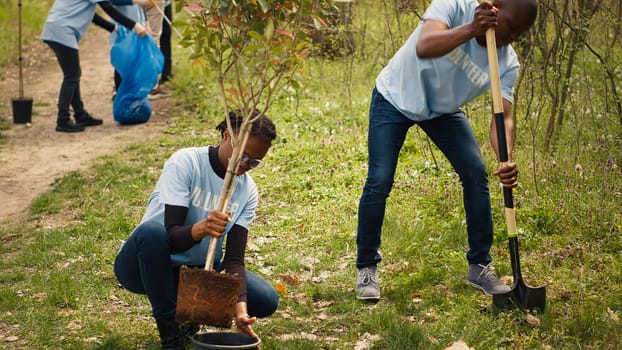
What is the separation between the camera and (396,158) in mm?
4738

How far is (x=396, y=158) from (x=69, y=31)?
5476 millimetres

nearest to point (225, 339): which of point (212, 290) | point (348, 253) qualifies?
point (212, 290)

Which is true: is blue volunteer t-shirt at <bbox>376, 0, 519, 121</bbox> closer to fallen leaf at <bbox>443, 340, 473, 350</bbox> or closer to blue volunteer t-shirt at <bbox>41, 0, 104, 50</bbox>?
fallen leaf at <bbox>443, 340, 473, 350</bbox>

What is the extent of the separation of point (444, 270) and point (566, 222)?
40.3 inches

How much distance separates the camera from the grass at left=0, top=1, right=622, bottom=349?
174 inches

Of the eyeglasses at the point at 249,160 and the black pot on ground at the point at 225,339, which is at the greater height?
the eyeglasses at the point at 249,160

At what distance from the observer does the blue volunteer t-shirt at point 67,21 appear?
906cm

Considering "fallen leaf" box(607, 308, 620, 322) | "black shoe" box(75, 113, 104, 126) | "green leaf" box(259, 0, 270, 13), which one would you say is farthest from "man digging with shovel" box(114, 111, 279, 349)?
"black shoe" box(75, 113, 104, 126)

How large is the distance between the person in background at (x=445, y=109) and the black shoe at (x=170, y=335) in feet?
3.89

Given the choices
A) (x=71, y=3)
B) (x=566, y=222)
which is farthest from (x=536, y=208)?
(x=71, y=3)

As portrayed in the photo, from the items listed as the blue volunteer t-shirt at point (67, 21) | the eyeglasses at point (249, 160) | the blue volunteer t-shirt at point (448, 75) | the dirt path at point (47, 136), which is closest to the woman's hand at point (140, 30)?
the blue volunteer t-shirt at point (67, 21)

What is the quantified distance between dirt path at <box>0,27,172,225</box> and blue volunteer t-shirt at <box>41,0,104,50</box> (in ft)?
3.42

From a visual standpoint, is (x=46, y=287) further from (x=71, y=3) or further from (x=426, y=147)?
(x=71, y=3)

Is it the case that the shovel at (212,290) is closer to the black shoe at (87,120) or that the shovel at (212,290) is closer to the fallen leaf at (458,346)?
the fallen leaf at (458,346)
